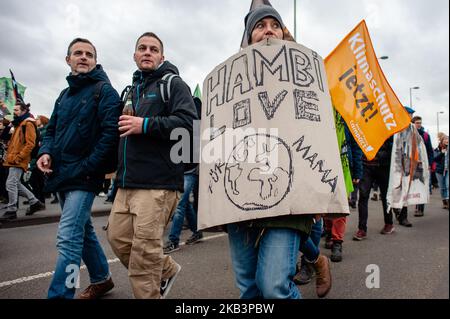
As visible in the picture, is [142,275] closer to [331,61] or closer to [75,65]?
[75,65]

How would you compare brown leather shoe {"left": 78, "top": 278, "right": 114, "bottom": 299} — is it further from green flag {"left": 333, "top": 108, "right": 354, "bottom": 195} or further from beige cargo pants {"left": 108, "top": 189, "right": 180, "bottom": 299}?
green flag {"left": 333, "top": 108, "right": 354, "bottom": 195}

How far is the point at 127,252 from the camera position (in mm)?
2395

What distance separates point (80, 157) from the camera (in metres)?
2.58

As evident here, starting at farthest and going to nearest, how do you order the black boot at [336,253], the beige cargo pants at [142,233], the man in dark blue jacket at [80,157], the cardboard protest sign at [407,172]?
the cardboard protest sign at [407,172]
the black boot at [336,253]
the man in dark blue jacket at [80,157]
the beige cargo pants at [142,233]

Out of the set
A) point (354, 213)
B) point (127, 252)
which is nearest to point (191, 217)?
point (127, 252)

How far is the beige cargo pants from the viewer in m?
2.22

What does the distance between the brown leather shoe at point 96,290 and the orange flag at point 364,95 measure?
8.09 ft

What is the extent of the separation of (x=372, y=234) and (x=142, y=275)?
431 centimetres

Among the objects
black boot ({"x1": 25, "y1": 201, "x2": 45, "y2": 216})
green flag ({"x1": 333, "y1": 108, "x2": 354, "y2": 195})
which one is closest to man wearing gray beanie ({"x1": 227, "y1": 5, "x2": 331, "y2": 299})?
green flag ({"x1": 333, "y1": 108, "x2": 354, "y2": 195})

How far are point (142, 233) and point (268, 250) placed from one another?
3.03 feet

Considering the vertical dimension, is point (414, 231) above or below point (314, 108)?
below

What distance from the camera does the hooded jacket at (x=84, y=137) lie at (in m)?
2.53

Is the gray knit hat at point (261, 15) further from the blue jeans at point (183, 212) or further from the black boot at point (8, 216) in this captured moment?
the black boot at point (8, 216)

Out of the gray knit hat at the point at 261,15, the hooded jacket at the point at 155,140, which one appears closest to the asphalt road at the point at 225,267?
the hooded jacket at the point at 155,140
